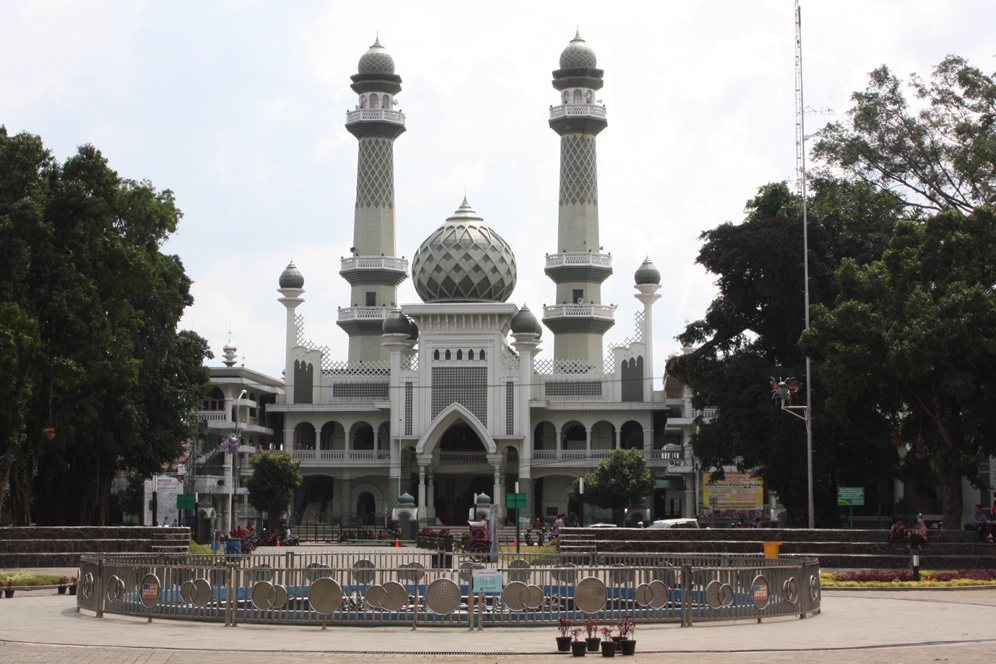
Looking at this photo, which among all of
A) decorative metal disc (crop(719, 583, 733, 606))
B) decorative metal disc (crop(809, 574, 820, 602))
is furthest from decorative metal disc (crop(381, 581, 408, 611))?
decorative metal disc (crop(809, 574, 820, 602))

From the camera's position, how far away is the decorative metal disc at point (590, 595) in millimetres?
17469

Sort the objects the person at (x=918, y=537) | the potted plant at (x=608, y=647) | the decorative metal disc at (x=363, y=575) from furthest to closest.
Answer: the person at (x=918, y=537) → the decorative metal disc at (x=363, y=575) → the potted plant at (x=608, y=647)

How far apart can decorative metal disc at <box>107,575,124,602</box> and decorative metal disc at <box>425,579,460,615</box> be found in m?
4.61

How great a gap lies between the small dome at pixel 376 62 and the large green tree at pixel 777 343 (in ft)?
129

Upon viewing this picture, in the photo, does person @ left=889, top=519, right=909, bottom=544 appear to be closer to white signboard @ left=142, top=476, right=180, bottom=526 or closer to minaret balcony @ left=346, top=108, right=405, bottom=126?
white signboard @ left=142, top=476, right=180, bottom=526

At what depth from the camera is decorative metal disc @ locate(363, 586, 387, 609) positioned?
704 inches

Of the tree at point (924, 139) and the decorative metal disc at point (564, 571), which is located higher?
the tree at point (924, 139)

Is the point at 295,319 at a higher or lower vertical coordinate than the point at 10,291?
higher

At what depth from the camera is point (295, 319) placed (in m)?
77.9

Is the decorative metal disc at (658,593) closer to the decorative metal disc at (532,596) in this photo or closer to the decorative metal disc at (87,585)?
the decorative metal disc at (532,596)

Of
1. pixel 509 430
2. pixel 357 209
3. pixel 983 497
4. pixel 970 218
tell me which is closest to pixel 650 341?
pixel 509 430

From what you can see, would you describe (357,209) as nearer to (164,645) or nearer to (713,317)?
(713,317)

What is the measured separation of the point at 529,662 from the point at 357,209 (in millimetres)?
65773

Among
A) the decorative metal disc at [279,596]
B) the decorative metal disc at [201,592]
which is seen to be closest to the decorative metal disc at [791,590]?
the decorative metal disc at [279,596]
